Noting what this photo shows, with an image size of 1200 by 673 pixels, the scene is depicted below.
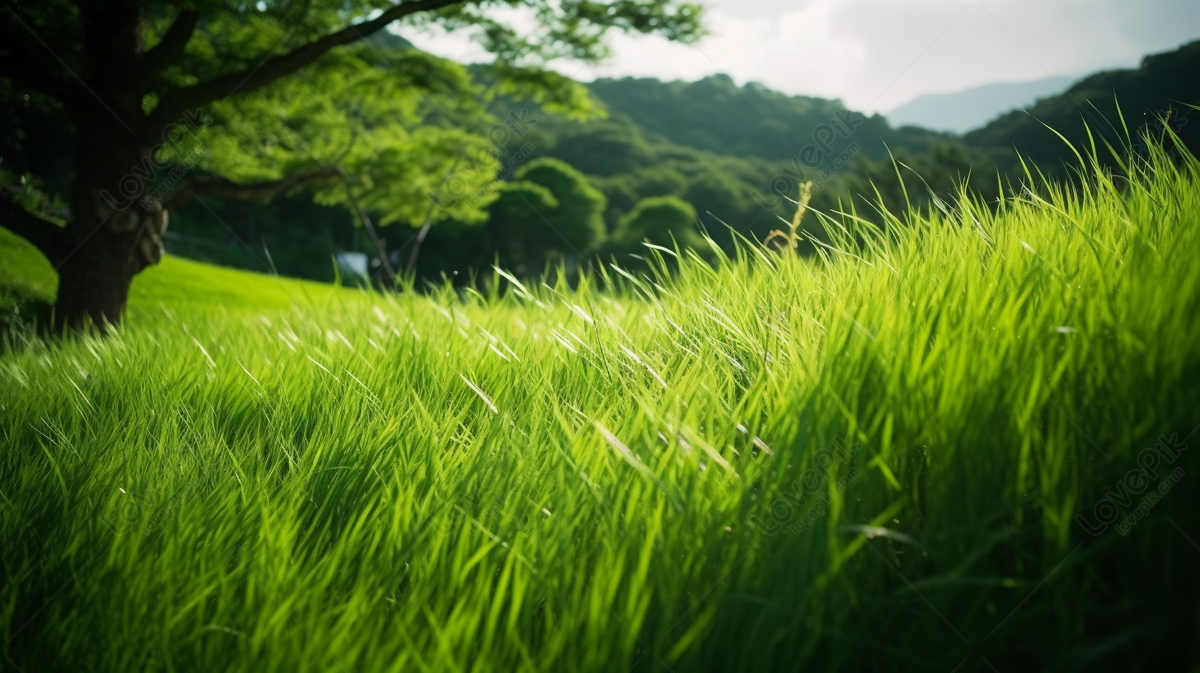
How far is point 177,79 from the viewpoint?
6605mm

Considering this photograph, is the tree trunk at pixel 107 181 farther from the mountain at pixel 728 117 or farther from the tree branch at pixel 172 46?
the mountain at pixel 728 117

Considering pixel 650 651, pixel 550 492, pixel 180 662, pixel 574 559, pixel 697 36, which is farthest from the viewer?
pixel 697 36

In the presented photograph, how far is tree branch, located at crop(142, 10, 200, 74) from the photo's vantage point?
249 inches

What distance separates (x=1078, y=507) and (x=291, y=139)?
1059 centimetres

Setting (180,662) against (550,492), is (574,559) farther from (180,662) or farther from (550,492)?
(180,662)

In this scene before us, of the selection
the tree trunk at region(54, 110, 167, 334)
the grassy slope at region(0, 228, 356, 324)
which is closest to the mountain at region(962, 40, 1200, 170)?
the grassy slope at region(0, 228, 356, 324)

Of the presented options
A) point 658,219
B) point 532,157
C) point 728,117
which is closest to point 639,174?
point 532,157

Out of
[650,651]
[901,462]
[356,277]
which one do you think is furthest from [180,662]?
[356,277]

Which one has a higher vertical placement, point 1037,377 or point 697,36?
point 697,36

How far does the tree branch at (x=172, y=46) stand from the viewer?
6324mm

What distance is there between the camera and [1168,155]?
198 centimetres

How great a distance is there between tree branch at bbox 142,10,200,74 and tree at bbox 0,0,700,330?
0.02m

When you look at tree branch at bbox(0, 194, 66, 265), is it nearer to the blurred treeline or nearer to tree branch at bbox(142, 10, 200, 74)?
the blurred treeline

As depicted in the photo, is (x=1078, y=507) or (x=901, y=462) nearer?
(x=1078, y=507)
